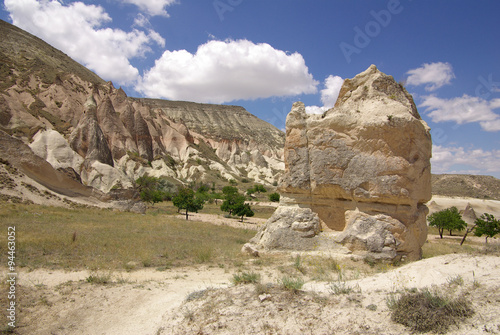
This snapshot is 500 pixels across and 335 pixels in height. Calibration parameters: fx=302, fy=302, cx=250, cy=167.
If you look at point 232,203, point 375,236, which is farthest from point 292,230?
point 232,203

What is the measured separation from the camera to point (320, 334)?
11.8 feet

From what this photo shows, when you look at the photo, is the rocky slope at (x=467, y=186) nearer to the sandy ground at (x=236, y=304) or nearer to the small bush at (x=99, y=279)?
the sandy ground at (x=236, y=304)

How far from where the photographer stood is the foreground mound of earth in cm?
372

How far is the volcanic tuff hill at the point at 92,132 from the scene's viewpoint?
27.8 m

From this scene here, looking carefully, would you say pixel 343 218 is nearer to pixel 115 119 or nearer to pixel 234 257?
pixel 234 257

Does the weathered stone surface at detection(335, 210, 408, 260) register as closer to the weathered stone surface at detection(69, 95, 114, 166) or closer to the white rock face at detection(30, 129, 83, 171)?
the white rock face at detection(30, 129, 83, 171)

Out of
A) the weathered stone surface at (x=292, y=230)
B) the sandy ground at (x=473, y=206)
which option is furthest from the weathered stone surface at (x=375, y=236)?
the sandy ground at (x=473, y=206)

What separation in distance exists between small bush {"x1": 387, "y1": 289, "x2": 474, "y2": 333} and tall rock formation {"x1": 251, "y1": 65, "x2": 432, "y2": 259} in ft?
13.5

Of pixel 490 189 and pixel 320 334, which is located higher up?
pixel 490 189

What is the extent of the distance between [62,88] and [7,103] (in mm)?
11677

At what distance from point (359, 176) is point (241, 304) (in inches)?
208

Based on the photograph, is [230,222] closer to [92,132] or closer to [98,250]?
[98,250]

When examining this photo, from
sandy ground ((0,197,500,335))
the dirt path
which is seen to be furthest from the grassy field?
the dirt path

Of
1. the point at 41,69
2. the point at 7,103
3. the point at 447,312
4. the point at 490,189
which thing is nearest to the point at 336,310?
the point at 447,312
